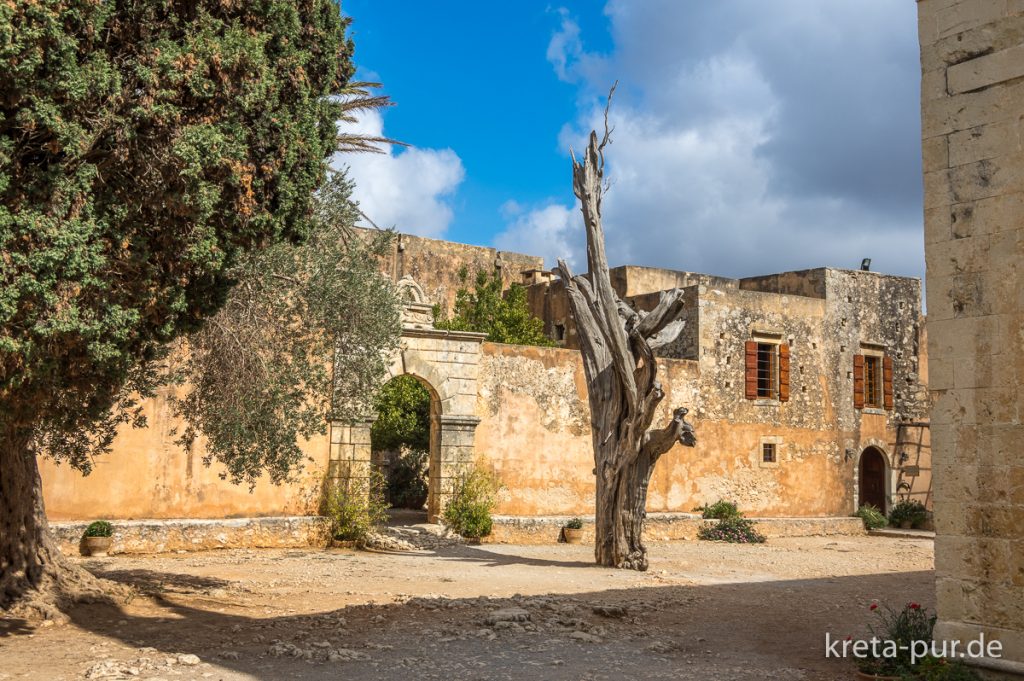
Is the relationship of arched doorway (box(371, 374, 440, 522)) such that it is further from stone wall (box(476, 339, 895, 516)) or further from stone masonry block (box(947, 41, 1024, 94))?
stone masonry block (box(947, 41, 1024, 94))

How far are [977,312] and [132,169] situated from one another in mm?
5497

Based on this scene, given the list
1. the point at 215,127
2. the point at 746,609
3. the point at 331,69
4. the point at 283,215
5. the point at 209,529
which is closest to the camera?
the point at 215,127

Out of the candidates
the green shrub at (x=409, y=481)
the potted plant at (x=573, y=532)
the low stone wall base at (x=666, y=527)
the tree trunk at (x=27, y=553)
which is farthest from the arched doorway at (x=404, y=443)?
the tree trunk at (x=27, y=553)

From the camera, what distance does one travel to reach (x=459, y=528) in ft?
53.9

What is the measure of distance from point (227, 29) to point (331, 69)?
4.04ft

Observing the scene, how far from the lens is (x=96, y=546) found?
42.0 feet

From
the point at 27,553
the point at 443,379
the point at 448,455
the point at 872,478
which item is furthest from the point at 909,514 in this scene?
the point at 27,553

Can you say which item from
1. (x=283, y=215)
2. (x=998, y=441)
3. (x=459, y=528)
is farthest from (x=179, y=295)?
(x=459, y=528)

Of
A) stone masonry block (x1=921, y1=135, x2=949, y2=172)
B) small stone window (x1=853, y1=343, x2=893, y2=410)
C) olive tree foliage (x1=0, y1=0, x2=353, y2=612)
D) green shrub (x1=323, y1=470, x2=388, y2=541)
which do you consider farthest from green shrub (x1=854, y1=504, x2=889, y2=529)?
olive tree foliage (x1=0, y1=0, x2=353, y2=612)

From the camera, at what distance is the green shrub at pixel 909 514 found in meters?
23.1

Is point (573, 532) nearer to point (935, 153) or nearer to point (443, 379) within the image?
point (443, 379)

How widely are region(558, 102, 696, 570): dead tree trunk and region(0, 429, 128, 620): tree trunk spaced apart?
22.7 ft

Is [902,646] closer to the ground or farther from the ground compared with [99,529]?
closer to the ground

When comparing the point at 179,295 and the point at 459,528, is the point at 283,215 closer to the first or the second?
the point at 179,295
